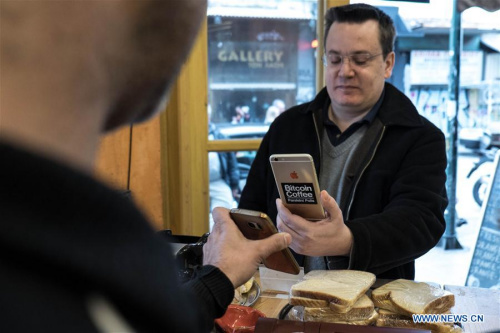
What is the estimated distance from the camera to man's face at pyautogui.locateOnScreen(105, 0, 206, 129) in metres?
0.39

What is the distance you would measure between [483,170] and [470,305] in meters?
4.85

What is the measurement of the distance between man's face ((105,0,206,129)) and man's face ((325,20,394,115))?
1.65 m

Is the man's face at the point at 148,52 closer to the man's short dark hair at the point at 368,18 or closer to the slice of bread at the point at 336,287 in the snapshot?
the slice of bread at the point at 336,287

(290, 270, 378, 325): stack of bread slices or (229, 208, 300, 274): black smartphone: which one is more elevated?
(229, 208, 300, 274): black smartphone

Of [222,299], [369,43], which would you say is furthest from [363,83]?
[222,299]

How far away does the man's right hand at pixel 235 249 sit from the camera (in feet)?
3.71

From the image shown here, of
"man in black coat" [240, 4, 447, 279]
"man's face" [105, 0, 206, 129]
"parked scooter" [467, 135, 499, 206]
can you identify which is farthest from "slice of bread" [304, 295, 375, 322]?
"parked scooter" [467, 135, 499, 206]

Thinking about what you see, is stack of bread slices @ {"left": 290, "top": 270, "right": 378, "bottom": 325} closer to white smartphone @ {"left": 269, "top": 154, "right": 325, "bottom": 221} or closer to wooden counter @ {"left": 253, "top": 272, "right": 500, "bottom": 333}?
wooden counter @ {"left": 253, "top": 272, "right": 500, "bottom": 333}

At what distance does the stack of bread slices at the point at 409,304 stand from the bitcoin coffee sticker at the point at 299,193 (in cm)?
29

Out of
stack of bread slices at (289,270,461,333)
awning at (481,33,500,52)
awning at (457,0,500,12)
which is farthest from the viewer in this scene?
awning at (481,33,500,52)

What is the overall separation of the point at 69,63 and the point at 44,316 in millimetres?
159

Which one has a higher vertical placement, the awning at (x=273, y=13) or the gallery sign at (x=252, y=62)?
the awning at (x=273, y=13)

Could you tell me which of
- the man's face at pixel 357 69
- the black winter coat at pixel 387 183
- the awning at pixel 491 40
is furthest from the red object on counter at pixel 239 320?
the awning at pixel 491 40

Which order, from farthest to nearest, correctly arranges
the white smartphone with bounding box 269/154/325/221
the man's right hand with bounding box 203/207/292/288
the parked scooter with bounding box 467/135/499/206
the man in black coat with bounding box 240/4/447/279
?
the parked scooter with bounding box 467/135/499/206, the man in black coat with bounding box 240/4/447/279, the white smartphone with bounding box 269/154/325/221, the man's right hand with bounding box 203/207/292/288
